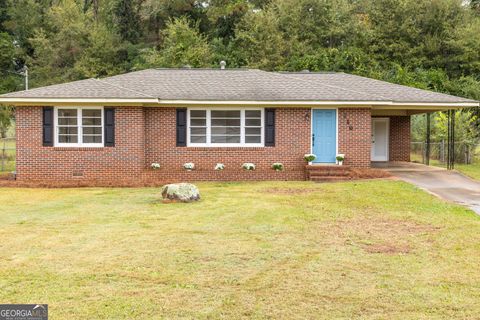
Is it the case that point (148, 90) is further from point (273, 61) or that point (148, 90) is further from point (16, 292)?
point (273, 61)

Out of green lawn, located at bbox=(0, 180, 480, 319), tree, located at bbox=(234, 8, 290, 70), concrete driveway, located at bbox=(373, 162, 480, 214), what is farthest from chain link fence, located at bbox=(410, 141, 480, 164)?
tree, located at bbox=(234, 8, 290, 70)

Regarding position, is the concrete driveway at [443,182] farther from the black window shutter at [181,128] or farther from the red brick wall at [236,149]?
the black window shutter at [181,128]

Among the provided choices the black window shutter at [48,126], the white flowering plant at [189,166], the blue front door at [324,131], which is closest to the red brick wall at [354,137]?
the blue front door at [324,131]

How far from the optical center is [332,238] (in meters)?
9.12

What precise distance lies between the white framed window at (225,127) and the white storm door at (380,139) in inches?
268

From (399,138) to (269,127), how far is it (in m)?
7.57

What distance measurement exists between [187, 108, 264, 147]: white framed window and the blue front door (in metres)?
1.94

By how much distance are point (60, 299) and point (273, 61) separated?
35326 mm

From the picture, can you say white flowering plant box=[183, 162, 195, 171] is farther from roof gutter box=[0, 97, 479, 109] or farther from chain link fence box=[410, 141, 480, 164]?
chain link fence box=[410, 141, 480, 164]

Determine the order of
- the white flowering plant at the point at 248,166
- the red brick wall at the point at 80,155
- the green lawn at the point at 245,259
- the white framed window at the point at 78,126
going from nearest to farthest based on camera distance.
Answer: the green lawn at the point at 245,259 → the red brick wall at the point at 80,155 → the white framed window at the point at 78,126 → the white flowering plant at the point at 248,166

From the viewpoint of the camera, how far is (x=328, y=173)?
18.7 metres

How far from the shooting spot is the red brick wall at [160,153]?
18.8 meters

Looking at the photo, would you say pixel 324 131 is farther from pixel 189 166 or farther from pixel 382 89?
pixel 189 166

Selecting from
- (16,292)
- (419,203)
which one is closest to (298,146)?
(419,203)
